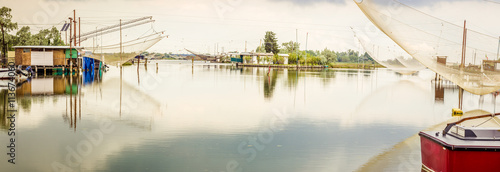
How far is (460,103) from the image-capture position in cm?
2022

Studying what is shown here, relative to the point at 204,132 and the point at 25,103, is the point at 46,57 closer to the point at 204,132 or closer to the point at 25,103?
the point at 25,103

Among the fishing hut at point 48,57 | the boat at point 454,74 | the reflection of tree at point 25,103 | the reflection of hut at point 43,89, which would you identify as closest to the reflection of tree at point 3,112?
the reflection of tree at point 25,103

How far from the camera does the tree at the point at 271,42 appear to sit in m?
117

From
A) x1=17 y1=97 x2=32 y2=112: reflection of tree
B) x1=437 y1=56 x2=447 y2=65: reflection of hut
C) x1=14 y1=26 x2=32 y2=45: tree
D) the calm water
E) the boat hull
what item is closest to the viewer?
the boat hull

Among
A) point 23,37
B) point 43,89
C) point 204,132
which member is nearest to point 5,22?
point 23,37

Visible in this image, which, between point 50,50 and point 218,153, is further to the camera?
point 50,50

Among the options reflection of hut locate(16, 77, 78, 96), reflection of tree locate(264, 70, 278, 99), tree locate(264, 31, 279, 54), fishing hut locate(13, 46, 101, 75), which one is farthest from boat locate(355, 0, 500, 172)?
tree locate(264, 31, 279, 54)

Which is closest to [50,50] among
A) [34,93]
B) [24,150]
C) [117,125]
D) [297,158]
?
[34,93]

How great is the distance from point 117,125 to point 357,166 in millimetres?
6934

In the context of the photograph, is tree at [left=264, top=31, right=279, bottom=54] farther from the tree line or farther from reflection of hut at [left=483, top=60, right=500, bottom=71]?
reflection of hut at [left=483, top=60, right=500, bottom=71]

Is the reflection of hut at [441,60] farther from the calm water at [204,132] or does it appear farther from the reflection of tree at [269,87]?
the reflection of tree at [269,87]

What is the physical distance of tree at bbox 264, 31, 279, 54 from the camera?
117 meters

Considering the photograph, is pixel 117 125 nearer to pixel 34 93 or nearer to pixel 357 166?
pixel 357 166

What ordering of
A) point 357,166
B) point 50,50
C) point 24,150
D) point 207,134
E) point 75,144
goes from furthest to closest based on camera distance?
point 50,50 < point 207,134 < point 75,144 < point 24,150 < point 357,166
